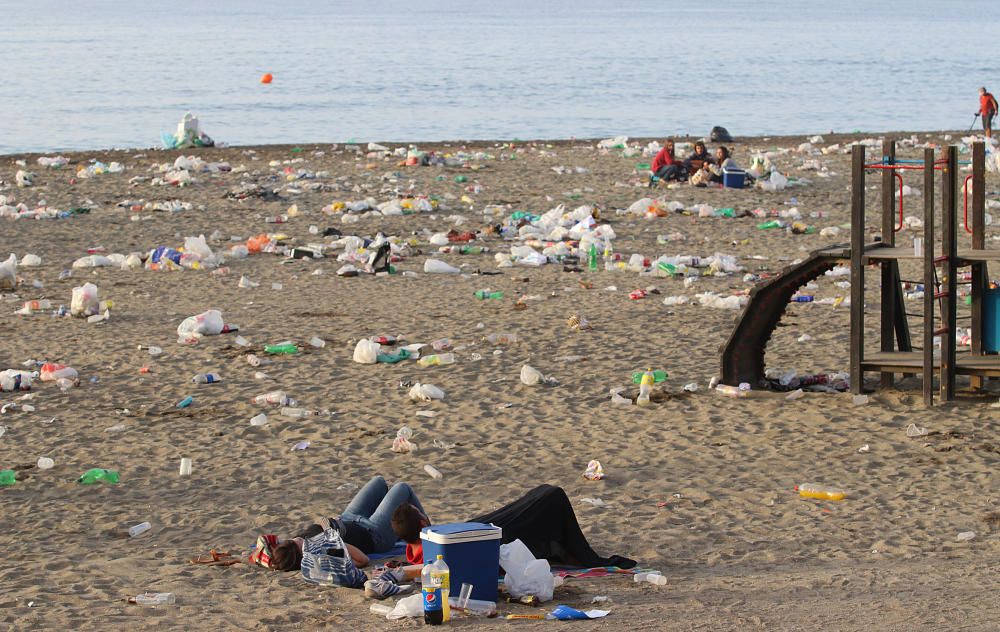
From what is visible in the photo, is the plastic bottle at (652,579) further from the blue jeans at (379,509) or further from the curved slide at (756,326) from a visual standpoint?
the curved slide at (756,326)

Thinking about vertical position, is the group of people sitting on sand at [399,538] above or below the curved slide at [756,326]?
below

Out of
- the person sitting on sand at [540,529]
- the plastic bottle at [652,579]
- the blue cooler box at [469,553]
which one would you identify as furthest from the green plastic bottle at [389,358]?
the blue cooler box at [469,553]

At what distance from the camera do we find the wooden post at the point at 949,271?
26.6 feet

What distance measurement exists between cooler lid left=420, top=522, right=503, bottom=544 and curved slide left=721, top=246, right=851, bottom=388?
3.92 metres

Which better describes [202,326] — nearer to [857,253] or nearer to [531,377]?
[531,377]

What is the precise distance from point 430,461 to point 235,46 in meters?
73.5

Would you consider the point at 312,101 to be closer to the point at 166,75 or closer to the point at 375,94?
the point at 375,94

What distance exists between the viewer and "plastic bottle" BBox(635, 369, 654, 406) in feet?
28.3

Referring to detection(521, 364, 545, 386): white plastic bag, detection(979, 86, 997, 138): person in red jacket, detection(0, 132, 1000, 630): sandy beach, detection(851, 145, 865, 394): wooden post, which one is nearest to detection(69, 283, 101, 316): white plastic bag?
detection(0, 132, 1000, 630): sandy beach

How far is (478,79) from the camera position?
5244 centimetres

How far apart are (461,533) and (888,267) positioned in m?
4.60

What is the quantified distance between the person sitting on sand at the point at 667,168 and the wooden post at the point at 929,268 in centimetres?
1106

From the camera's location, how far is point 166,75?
56562 mm

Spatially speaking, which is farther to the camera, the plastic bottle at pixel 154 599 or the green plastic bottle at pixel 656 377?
the green plastic bottle at pixel 656 377
